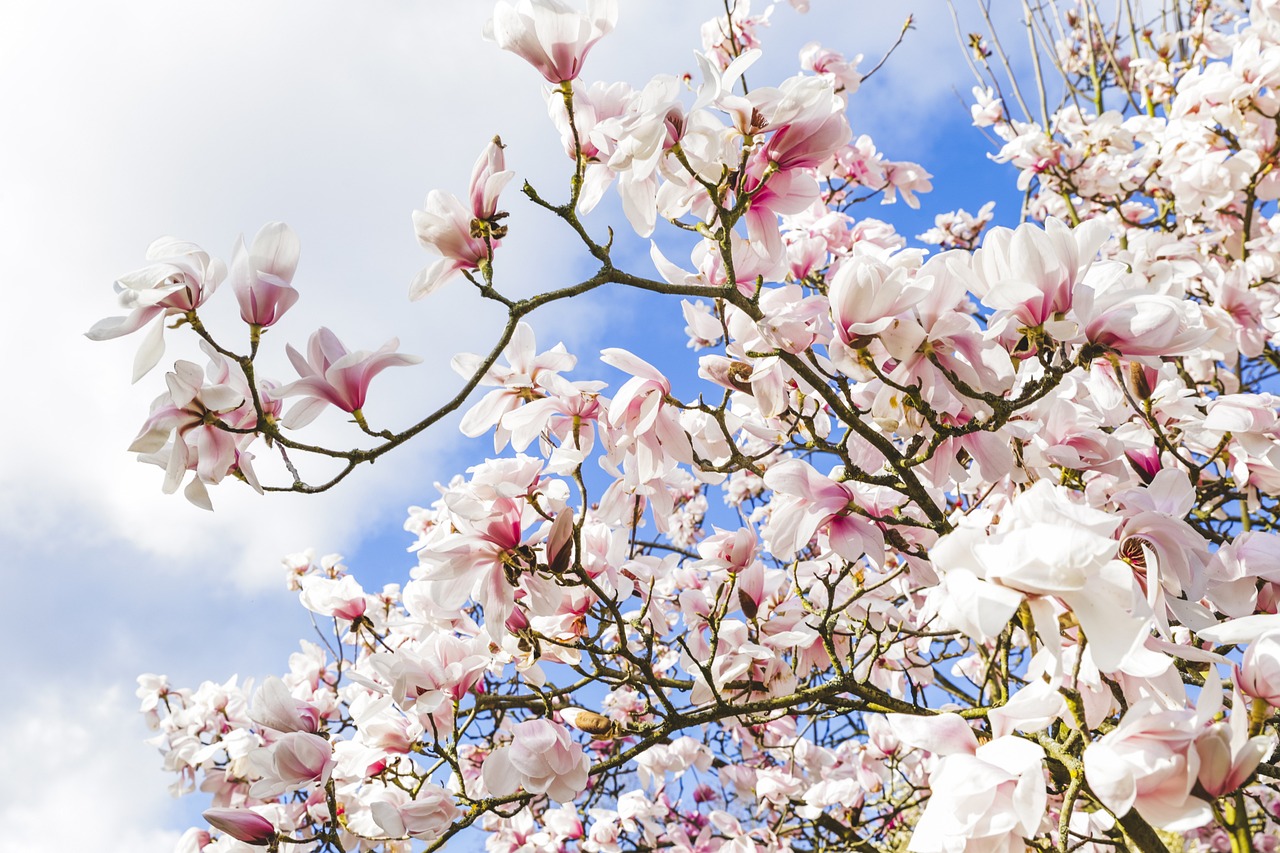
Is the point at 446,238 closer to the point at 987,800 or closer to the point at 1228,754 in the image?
the point at 987,800

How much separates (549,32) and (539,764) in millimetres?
1058

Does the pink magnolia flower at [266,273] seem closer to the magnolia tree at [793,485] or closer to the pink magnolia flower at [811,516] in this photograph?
the magnolia tree at [793,485]

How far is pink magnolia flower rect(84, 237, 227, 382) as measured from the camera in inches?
38.4

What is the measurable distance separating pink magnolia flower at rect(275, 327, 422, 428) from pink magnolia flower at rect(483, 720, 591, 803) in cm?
58

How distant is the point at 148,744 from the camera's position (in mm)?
3170

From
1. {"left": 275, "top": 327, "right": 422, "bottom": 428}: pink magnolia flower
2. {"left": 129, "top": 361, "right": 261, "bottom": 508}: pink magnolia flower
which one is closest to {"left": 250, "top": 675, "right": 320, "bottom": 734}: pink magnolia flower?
{"left": 129, "top": 361, "right": 261, "bottom": 508}: pink magnolia flower

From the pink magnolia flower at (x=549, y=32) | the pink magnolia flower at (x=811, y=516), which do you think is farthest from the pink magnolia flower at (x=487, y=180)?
the pink magnolia flower at (x=811, y=516)

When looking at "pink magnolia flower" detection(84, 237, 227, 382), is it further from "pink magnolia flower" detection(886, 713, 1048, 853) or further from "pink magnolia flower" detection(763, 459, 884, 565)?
"pink magnolia flower" detection(886, 713, 1048, 853)

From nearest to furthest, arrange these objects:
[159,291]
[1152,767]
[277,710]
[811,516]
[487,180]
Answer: [1152,767] → [159,291] → [487,180] → [811,516] → [277,710]

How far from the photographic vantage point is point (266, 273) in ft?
3.47

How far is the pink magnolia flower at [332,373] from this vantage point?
106cm

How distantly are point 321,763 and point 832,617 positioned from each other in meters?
0.90

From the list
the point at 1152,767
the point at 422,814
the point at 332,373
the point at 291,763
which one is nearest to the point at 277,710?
the point at 291,763

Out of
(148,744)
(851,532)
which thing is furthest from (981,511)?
(148,744)
